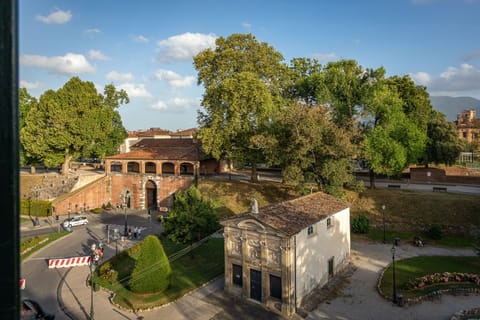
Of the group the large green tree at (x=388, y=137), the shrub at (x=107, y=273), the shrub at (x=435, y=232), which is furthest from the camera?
the large green tree at (x=388, y=137)

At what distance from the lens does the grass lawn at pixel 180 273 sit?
20.3 meters

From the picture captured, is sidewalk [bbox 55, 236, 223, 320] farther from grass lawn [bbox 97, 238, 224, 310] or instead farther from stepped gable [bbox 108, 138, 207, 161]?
stepped gable [bbox 108, 138, 207, 161]

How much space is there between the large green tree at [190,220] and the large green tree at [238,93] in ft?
35.1

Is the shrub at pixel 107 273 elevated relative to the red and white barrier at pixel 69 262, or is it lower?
lower

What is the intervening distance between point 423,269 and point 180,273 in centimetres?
1724

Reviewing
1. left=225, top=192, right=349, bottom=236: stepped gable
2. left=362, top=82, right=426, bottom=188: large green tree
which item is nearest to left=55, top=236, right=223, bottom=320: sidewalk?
left=225, top=192, right=349, bottom=236: stepped gable

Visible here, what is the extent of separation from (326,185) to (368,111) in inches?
389

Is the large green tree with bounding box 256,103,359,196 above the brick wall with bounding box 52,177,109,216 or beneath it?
above

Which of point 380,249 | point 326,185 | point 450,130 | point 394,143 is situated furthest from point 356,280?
point 450,130

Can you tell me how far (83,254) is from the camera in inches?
1102

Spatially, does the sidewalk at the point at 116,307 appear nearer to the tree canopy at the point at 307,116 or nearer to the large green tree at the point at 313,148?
the large green tree at the point at 313,148

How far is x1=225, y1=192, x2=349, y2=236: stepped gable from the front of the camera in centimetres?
1875

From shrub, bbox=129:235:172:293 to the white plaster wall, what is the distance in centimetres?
840

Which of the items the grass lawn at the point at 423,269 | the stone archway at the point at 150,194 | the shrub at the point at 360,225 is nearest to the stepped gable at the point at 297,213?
the grass lawn at the point at 423,269
